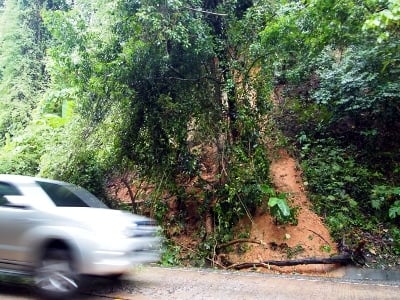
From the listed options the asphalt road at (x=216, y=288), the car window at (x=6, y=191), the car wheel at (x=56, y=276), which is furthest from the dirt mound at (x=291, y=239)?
the car window at (x=6, y=191)

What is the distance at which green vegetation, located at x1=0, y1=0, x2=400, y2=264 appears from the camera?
10.0 metres

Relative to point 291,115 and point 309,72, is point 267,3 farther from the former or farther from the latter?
point 291,115

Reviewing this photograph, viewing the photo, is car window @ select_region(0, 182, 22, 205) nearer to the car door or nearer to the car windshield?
the car door

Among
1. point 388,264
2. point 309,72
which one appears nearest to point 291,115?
point 309,72

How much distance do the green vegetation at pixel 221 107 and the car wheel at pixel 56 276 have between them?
192 inches

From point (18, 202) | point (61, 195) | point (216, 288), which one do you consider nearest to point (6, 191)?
point (18, 202)

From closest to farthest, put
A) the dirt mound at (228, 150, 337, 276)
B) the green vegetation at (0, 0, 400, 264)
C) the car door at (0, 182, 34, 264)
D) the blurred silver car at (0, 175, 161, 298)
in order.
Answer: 1. the blurred silver car at (0, 175, 161, 298)
2. the car door at (0, 182, 34, 264)
3. the dirt mound at (228, 150, 337, 276)
4. the green vegetation at (0, 0, 400, 264)

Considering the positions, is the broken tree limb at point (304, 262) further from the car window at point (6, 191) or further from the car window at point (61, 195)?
the car window at point (6, 191)

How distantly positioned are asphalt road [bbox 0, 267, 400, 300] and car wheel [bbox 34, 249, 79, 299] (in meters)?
0.30

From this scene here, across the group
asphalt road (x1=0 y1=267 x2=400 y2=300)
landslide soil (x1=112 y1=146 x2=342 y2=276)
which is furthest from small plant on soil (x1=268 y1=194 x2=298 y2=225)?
asphalt road (x1=0 y1=267 x2=400 y2=300)

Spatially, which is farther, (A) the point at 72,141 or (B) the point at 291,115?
(B) the point at 291,115

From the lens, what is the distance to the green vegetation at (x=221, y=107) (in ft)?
32.8

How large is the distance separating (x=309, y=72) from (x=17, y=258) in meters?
10.4

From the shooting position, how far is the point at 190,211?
11734 millimetres
